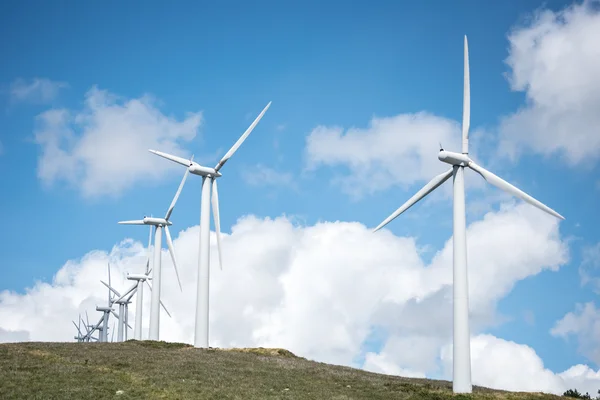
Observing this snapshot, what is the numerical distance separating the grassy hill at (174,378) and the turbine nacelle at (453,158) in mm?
17511

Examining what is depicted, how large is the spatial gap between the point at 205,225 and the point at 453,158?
36.0 metres

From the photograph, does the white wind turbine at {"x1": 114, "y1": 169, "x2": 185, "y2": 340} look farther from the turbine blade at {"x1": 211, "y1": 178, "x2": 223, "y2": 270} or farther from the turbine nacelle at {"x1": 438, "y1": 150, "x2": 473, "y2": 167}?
the turbine nacelle at {"x1": 438, "y1": 150, "x2": 473, "y2": 167}

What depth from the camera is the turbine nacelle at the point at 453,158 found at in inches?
2069

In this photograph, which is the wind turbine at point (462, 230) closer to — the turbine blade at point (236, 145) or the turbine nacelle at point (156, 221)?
the turbine blade at point (236, 145)

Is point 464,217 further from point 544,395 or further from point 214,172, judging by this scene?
point 214,172

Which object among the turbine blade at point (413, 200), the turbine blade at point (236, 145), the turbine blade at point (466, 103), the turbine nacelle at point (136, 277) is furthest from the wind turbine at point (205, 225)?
the turbine nacelle at point (136, 277)

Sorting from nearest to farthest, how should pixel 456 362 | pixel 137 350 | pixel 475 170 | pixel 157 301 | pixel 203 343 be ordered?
pixel 456 362 → pixel 475 170 → pixel 137 350 → pixel 203 343 → pixel 157 301

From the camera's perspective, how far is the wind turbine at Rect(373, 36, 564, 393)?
48.9 m

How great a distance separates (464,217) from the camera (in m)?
51.1

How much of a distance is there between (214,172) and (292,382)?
36.8 m

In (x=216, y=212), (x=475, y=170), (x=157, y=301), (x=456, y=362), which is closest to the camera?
(x=456, y=362)

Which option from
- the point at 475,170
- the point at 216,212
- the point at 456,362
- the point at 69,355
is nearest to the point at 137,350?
the point at 69,355

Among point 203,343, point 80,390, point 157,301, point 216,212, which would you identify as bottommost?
point 80,390

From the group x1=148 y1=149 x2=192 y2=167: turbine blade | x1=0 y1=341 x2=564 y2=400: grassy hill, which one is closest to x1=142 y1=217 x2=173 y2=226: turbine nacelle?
x1=148 y1=149 x2=192 y2=167: turbine blade
